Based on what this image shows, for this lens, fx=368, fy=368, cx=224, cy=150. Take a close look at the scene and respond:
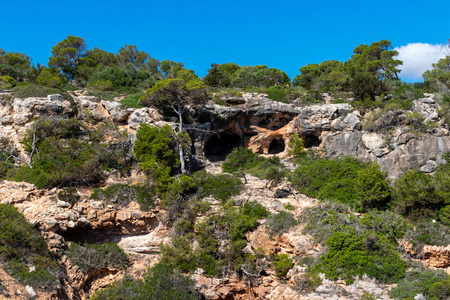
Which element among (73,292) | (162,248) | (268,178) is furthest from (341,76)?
(73,292)

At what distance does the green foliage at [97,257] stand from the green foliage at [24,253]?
4.68 feet

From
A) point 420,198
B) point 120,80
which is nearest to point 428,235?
point 420,198

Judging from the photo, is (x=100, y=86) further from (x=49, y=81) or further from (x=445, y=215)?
(x=445, y=215)

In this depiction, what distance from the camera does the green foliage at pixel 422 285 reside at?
1535 centimetres

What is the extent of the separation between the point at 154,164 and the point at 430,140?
18862mm

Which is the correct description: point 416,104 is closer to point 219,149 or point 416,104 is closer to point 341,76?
point 341,76

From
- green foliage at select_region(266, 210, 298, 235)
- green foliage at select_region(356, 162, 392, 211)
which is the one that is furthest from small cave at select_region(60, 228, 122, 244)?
green foliage at select_region(356, 162, 392, 211)

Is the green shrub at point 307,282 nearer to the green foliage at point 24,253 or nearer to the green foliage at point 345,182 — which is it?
the green foliage at point 345,182

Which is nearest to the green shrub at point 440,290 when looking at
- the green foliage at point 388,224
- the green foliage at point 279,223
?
the green foliage at point 388,224

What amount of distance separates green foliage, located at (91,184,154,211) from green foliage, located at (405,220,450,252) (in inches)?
578

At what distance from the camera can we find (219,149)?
35062 mm

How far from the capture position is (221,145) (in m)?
35.3

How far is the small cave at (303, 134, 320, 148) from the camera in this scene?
3203cm

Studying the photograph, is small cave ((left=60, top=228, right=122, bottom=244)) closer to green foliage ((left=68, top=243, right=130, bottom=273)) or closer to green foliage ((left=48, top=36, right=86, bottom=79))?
green foliage ((left=68, top=243, right=130, bottom=273))
